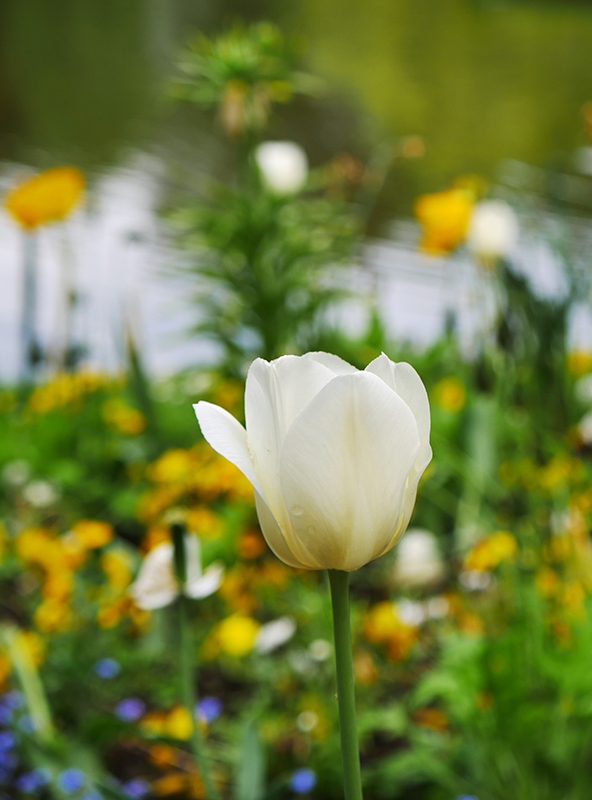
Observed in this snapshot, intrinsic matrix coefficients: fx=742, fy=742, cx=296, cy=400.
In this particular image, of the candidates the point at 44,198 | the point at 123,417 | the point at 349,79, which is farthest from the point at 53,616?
the point at 349,79

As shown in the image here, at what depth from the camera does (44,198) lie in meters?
1.51

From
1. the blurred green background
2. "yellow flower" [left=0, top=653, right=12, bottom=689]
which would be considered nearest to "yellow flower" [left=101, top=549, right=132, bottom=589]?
"yellow flower" [left=0, top=653, right=12, bottom=689]

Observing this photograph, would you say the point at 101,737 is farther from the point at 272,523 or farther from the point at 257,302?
the point at 257,302

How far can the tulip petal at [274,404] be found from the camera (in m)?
0.23

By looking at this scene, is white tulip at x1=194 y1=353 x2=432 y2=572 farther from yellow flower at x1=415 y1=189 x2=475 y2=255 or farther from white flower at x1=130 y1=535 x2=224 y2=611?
yellow flower at x1=415 y1=189 x2=475 y2=255

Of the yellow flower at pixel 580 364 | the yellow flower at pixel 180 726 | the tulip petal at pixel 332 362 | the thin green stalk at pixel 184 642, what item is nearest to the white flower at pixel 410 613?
the yellow flower at pixel 180 726

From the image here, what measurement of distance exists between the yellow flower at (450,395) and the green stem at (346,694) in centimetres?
152

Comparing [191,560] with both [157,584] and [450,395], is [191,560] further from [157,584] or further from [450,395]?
[450,395]

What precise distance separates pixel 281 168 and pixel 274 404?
153cm

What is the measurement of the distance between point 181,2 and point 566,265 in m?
6.79

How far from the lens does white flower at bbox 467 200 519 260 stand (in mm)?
1435

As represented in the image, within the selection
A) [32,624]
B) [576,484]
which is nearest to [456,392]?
[576,484]

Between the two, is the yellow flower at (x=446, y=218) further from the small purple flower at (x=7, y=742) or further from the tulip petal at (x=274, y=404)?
the tulip petal at (x=274, y=404)

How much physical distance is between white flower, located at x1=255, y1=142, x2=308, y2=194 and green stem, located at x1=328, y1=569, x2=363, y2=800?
1573 mm
